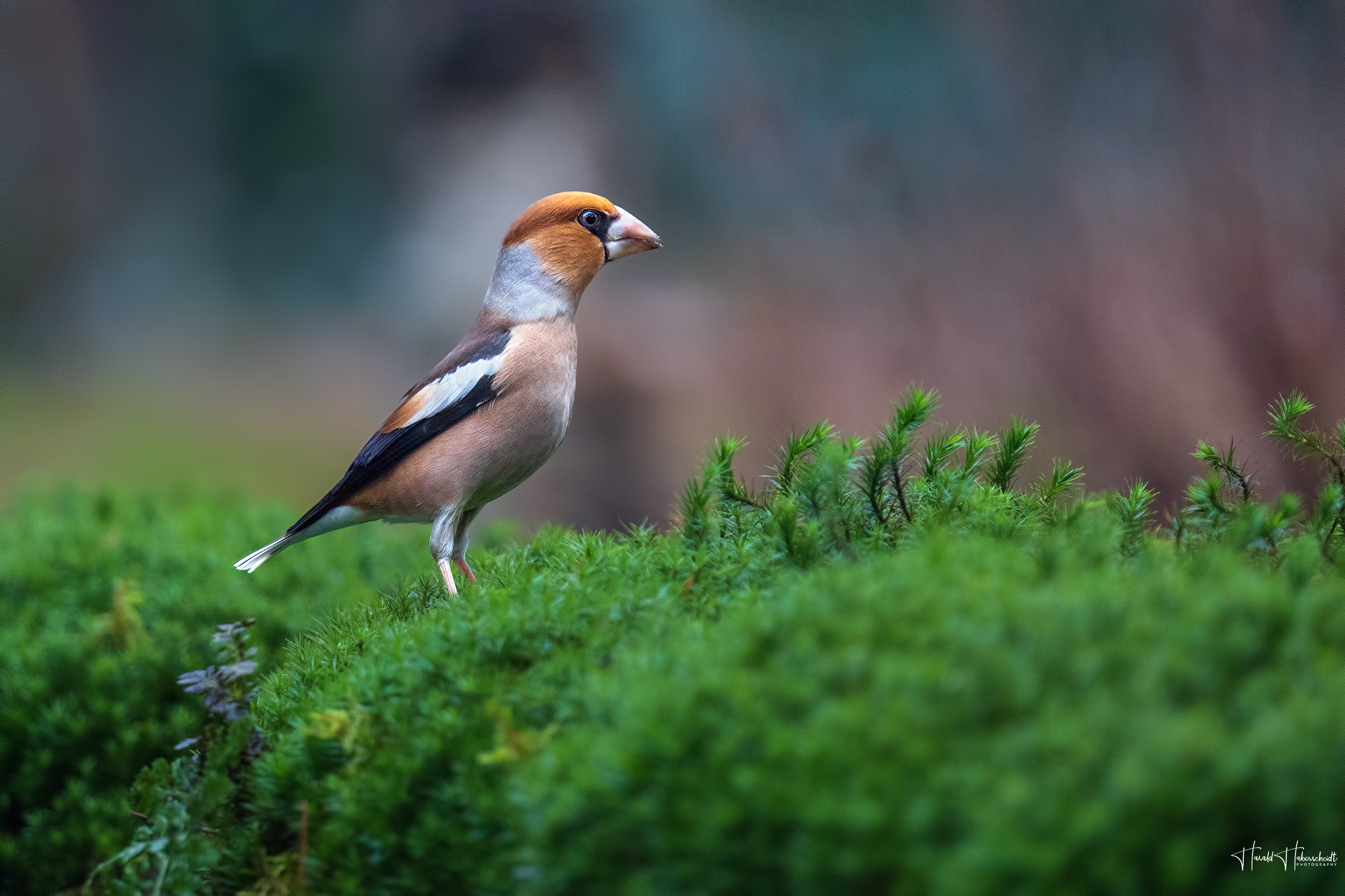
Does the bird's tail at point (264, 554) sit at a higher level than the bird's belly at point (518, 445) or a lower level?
lower

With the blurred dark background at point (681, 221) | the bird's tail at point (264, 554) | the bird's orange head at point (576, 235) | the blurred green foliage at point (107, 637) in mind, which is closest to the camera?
the blurred green foliage at point (107, 637)

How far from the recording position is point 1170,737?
1.46 m

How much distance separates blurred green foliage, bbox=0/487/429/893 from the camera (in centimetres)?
395

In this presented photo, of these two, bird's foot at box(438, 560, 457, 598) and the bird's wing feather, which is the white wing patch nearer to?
the bird's wing feather

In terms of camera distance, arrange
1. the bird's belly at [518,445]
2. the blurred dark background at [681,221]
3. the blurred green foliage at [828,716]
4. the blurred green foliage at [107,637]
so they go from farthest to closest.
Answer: the blurred dark background at [681,221] < the bird's belly at [518,445] < the blurred green foliage at [107,637] < the blurred green foliage at [828,716]

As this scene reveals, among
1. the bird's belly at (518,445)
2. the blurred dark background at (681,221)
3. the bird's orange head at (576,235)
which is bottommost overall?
the bird's belly at (518,445)

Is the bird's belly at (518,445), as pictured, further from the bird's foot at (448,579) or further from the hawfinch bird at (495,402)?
the bird's foot at (448,579)

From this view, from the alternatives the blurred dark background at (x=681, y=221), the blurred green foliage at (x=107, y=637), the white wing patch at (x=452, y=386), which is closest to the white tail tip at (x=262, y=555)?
the blurred green foliage at (x=107, y=637)

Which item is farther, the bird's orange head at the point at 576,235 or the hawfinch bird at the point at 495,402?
the bird's orange head at the point at 576,235

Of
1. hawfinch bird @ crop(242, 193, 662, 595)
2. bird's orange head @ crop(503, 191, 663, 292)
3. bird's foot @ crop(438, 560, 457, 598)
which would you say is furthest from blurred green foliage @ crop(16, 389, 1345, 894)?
bird's orange head @ crop(503, 191, 663, 292)

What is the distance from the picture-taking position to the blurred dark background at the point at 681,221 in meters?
7.66

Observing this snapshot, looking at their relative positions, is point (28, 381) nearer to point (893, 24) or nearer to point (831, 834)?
point (893, 24)

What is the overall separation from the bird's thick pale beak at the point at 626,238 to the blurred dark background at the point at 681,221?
4.38m

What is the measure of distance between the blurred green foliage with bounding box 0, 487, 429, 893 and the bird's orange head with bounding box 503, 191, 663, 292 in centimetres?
187
